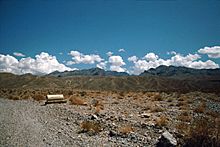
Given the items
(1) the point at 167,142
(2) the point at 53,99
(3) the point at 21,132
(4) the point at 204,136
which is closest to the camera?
(4) the point at 204,136

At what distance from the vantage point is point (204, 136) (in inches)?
378

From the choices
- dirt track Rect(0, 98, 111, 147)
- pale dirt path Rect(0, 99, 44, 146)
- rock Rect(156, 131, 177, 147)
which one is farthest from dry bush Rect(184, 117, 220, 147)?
pale dirt path Rect(0, 99, 44, 146)

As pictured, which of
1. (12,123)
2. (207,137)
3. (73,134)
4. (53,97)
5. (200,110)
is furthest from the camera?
(53,97)

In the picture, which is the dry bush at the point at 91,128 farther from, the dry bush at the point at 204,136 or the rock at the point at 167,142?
the dry bush at the point at 204,136

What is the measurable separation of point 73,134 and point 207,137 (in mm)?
6253

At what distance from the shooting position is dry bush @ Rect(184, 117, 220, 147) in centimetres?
938

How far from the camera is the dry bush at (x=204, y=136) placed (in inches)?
369

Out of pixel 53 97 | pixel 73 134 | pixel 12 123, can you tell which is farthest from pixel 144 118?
pixel 53 97

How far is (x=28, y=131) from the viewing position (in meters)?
13.3

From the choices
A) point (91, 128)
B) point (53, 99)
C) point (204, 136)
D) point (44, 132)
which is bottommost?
point (44, 132)

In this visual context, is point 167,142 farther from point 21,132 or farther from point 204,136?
point 21,132

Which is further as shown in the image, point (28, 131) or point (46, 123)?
point (46, 123)

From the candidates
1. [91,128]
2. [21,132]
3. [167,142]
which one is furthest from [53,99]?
[167,142]

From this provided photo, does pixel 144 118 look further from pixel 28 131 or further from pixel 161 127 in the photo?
pixel 28 131
